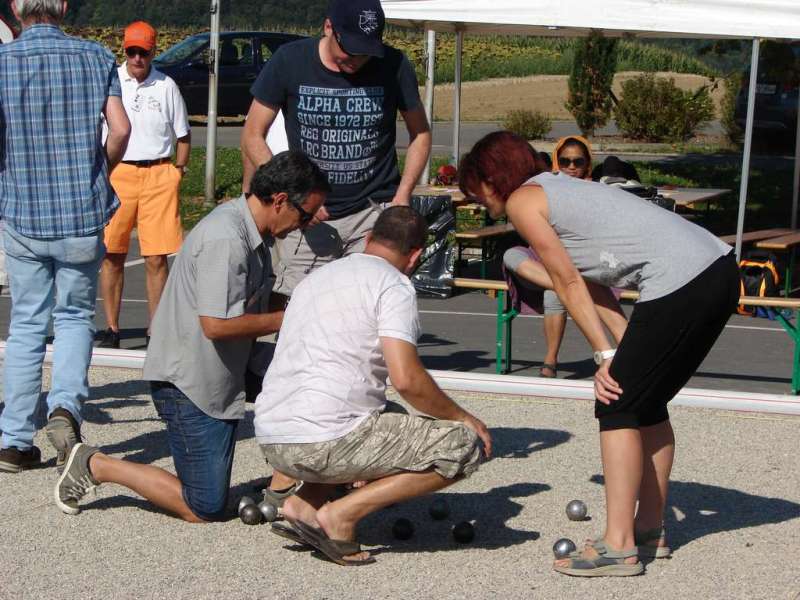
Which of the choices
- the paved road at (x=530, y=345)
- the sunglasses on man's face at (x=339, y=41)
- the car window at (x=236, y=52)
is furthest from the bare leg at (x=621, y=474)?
the car window at (x=236, y=52)

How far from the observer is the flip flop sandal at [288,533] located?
4754mm

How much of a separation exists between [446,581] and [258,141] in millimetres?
2419

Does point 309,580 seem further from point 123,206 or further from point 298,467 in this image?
point 123,206

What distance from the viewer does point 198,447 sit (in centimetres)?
504

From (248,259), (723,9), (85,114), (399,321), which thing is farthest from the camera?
(723,9)

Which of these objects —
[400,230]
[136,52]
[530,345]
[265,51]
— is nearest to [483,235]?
[530,345]

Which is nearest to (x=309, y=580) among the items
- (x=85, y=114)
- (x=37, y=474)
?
(x=37, y=474)

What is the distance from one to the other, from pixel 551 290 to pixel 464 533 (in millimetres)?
2112

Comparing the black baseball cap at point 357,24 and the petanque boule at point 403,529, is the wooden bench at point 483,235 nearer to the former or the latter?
the black baseball cap at point 357,24

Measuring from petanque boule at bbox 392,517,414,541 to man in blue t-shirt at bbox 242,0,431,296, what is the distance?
1.46m

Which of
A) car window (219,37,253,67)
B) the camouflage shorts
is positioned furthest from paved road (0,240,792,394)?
car window (219,37,253,67)

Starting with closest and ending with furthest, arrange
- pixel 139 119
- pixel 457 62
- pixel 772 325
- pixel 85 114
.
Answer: pixel 85 114
pixel 139 119
pixel 772 325
pixel 457 62

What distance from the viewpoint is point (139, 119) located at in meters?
8.60

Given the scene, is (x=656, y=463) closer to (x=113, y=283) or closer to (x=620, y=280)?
(x=620, y=280)
